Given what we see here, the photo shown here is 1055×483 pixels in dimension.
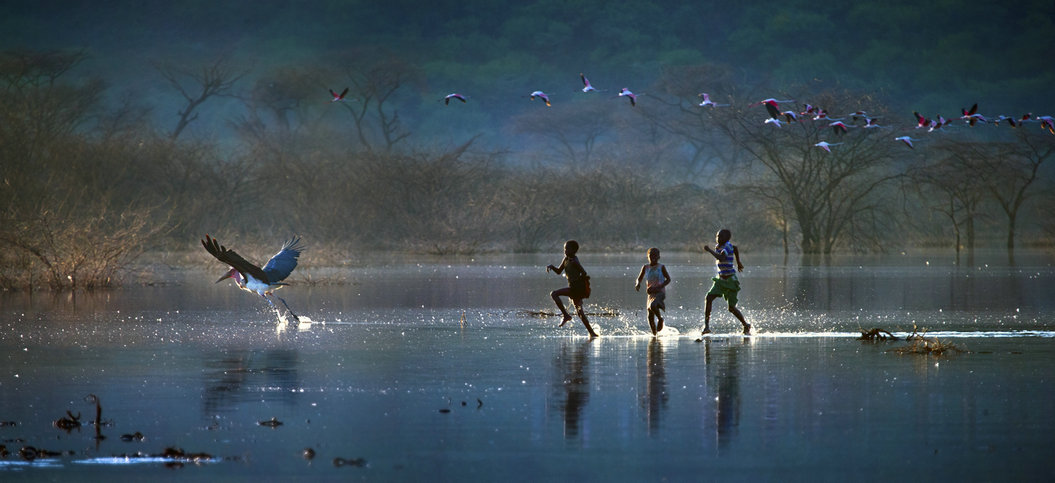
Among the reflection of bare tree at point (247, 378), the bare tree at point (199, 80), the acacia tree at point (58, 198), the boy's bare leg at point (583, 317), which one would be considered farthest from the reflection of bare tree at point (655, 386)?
the bare tree at point (199, 80)

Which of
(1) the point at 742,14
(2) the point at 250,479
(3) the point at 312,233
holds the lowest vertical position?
(2) the point at 250,479

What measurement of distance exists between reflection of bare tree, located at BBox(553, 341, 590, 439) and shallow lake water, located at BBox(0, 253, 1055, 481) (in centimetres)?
4

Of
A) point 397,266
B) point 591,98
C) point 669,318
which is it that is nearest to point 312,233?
point 397,266

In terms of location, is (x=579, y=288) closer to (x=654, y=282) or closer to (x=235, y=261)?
(x=654, y=282)

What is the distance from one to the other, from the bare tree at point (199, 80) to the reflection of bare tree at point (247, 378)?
257 ft

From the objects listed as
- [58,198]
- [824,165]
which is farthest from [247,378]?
[824,165]

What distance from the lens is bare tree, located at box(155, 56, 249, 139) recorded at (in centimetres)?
9681

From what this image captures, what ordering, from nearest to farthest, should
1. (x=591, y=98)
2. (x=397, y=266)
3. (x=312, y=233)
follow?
(x=397, y=266)
(x=312, y=233)
(x=591, y=98)

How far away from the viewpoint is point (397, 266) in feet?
147

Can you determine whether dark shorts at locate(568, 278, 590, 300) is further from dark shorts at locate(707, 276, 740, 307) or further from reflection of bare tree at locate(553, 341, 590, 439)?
dark shorts at locate(707, 276, 740, 307)

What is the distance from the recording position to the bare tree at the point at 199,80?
9681 cm

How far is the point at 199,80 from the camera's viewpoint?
328ft

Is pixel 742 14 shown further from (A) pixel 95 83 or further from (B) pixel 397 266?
(B) pixel 397 266

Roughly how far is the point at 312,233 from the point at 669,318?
144ft
